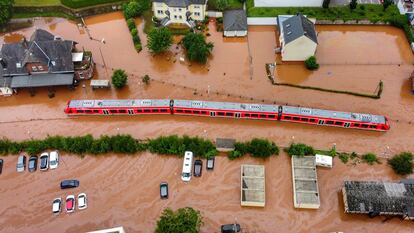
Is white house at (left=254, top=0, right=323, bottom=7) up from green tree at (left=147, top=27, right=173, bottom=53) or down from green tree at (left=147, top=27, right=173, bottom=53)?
up

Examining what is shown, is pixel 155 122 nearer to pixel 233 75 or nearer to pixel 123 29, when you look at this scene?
pixel 233 75

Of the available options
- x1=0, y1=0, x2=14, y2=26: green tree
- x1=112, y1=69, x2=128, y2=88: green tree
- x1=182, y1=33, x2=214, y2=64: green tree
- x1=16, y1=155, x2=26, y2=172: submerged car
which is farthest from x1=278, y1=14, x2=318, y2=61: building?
x1=0, y1=0, x2=14, y2=26: green tree

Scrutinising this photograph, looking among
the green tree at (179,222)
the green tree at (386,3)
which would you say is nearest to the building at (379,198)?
the green tree at (179,222)

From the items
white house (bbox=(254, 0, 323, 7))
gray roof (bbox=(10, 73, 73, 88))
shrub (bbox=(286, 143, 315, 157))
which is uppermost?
white house (bbox=(254, 0, 323, 7))

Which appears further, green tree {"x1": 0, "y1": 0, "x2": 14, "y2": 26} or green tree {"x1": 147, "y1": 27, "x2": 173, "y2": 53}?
green tree {"x1": 0, "y1": 0, "x2": 14, "y2": 26}

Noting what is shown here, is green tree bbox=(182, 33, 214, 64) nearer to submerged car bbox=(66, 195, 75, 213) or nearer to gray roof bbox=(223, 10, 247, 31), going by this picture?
gray roof bbox=(223, 10, 247, 31)

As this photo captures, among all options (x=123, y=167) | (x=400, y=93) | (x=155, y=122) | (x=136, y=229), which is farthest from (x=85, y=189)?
(x=400, y=93)

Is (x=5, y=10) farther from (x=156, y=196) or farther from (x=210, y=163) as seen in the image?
(x=210, y=163)

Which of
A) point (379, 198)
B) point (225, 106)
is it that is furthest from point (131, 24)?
point (379, 198)
